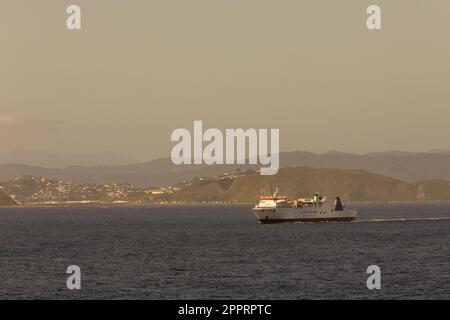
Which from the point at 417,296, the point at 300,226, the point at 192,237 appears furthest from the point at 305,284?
the point at 300,226

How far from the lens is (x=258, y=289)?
77.9m

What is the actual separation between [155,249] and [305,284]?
5209 centimetres

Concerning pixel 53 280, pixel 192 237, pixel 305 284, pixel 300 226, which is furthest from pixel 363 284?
pixel 300 226

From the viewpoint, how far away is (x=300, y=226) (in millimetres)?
195125

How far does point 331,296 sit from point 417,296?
833cm

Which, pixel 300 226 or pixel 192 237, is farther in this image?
pixel 300 226

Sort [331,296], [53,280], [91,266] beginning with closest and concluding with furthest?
1. [331,296]
2. [53,280]
3. [91,266]

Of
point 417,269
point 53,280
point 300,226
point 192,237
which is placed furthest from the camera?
point 300,226
